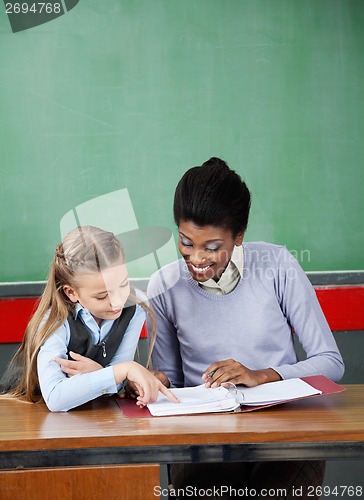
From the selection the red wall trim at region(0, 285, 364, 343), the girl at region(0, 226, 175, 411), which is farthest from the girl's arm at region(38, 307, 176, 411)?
the red wall trim at region(0, 285, 364, 343)

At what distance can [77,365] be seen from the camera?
1.61 m

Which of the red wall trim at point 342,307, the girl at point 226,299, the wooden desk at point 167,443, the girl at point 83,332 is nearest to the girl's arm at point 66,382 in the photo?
the girl at point 83,332

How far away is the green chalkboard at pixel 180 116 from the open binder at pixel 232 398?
97cm

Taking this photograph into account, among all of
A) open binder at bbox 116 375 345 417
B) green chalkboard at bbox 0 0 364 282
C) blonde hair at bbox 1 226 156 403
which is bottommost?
open binder at bbox 116 375 345 417

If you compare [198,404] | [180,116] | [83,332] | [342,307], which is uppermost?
[180,116]

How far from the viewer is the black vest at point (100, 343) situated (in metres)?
1.69

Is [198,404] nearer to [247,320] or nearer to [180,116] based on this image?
[247,320]

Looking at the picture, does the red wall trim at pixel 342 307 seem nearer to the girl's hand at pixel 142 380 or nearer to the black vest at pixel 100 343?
the black vest at pixel 100 343

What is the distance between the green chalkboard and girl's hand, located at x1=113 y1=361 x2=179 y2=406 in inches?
40.0

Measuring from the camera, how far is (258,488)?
1.63 meters

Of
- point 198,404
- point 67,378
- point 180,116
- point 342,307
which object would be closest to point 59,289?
point 67,378

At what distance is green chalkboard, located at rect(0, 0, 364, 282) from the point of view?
2508 mm

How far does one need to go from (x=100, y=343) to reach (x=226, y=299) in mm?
370

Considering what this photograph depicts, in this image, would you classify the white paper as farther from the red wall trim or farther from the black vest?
the red wall trim
